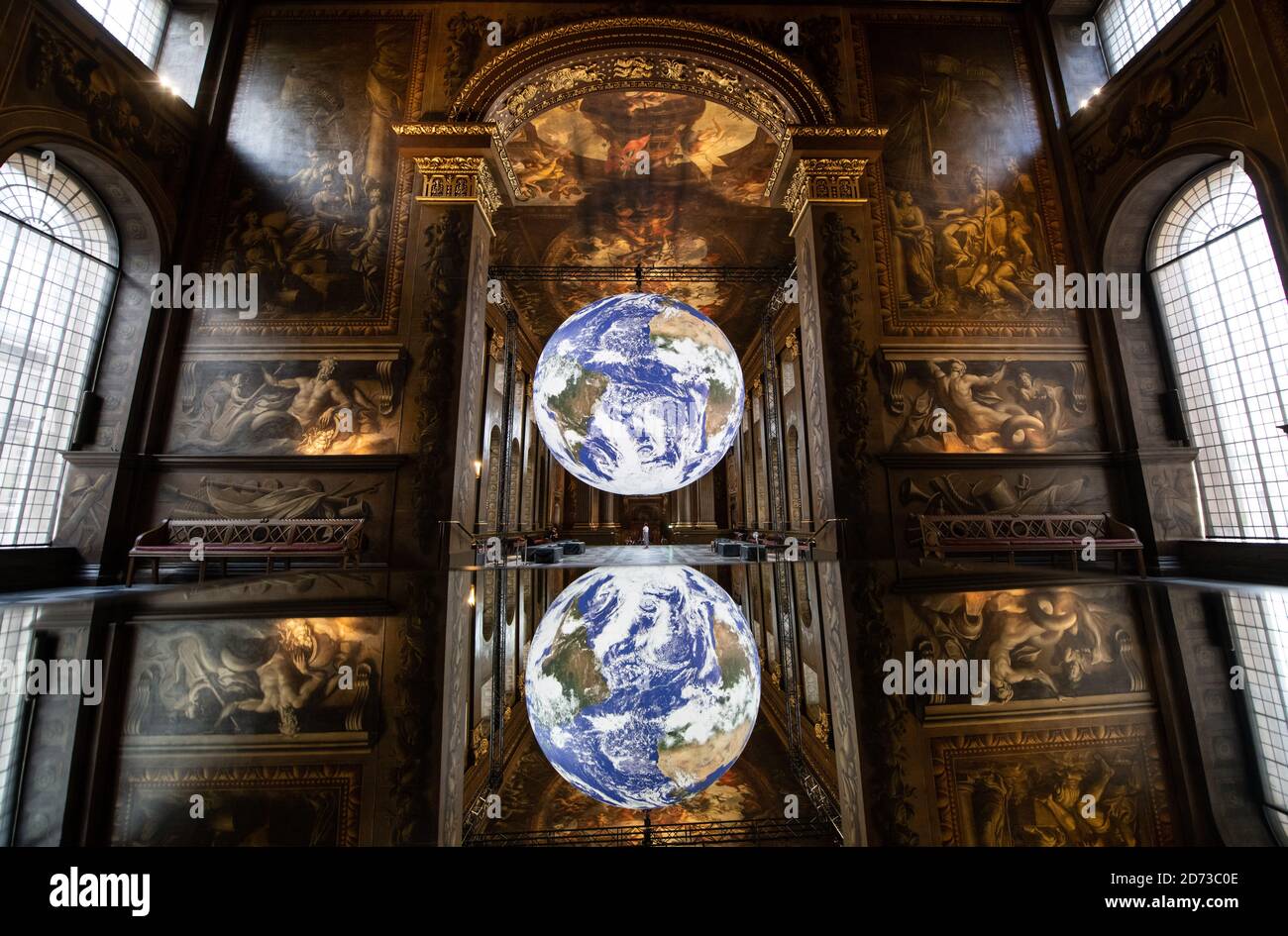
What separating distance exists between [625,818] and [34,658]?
1.99 meters

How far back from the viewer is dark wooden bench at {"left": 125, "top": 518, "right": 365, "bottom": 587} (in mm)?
5570

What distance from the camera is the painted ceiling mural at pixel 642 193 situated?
26.6 feet

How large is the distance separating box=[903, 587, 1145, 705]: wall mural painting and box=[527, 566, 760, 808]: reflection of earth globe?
0.61 m

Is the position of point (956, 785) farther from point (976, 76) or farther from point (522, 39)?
point (976, 76)

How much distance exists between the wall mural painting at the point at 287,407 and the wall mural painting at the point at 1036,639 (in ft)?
19.1

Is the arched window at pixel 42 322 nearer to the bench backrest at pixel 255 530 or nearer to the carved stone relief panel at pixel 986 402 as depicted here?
the bench backrest at pixel 255 530

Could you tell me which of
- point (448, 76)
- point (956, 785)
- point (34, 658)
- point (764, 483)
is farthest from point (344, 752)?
point (764, 483)

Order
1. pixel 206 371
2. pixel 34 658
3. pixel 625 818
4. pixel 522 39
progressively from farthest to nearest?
pixel 522 39, pixel 206 371, pixel 34 658, pixel 625 818

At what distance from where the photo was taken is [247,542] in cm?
578

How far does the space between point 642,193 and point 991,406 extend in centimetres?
692

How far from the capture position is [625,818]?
3.76ft

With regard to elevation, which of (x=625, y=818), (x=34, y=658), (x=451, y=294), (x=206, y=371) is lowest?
(x=625, y=818)

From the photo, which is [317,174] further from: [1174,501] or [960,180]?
[1174,501]
